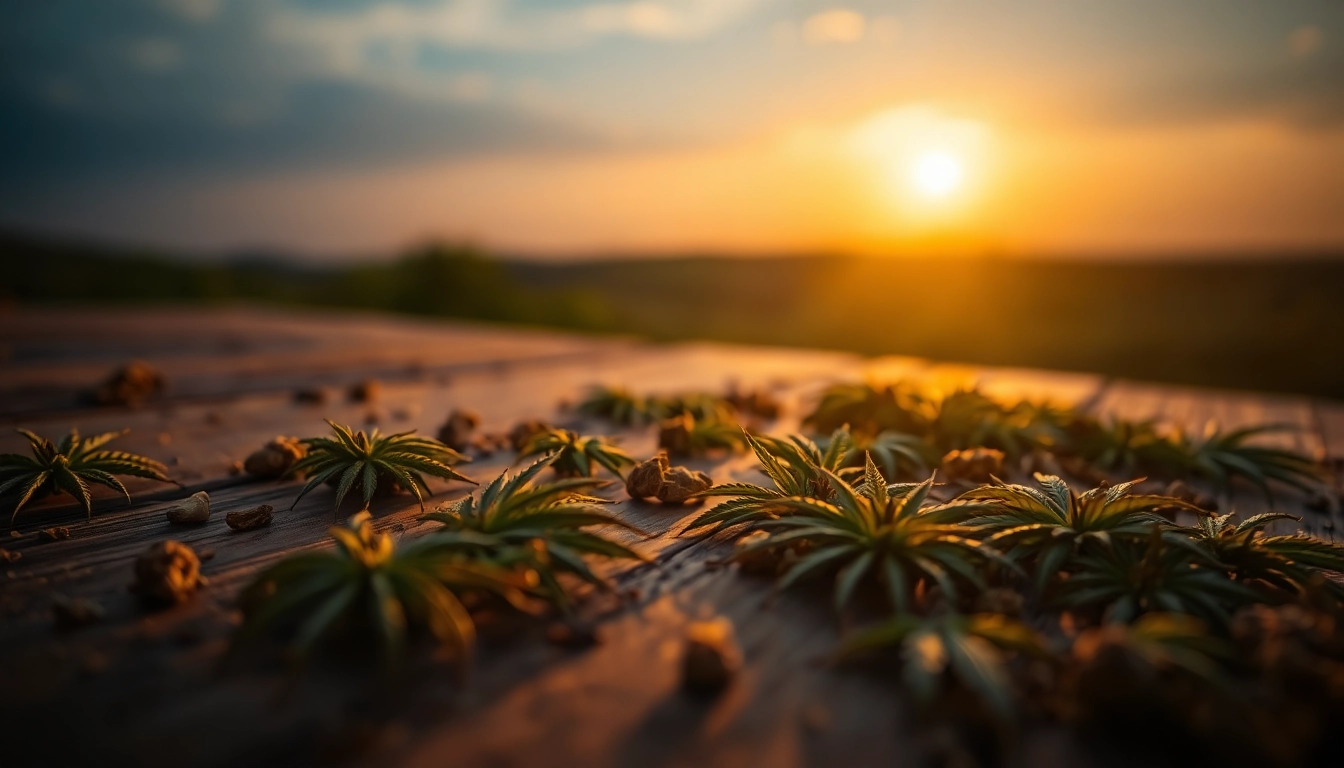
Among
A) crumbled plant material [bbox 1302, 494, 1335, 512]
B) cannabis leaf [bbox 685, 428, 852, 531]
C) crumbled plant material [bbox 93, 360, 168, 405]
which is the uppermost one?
crumbled plant material [bbox 93, 360, 168, 405]

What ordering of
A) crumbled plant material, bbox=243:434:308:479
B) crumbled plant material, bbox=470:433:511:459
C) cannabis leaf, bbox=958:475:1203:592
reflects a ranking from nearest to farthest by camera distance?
cannabis leaf, bbox=958:475:1203:592 < crumbled plant material, bbox=243:434:308:479 < crumbled plant material, bbox=470:433:511:459

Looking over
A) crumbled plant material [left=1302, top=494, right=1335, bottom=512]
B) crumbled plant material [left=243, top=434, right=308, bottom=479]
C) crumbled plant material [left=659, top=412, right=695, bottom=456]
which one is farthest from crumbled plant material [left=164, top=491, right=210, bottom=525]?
crumbled plant material [left=1302, top=494, right=1335, bottom=512]

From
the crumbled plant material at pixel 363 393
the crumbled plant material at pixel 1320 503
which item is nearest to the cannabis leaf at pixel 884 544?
the crumbled plant material at pixel 1320 503

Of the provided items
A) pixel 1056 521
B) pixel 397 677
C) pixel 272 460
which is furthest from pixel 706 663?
pixel 272 460

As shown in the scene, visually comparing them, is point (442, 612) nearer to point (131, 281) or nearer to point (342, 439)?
point (342, 439)

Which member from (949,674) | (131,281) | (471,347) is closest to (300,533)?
(949,674)

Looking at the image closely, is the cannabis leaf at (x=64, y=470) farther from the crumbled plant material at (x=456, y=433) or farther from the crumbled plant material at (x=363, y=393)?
the crumbled plant material at (x=363, y=393)

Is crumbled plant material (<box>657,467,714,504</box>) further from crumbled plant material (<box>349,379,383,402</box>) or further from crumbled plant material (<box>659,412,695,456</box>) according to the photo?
crumbled plant material (<box>349,379,383,402</box>)

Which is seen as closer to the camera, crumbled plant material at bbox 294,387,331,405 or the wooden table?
the wooden table
